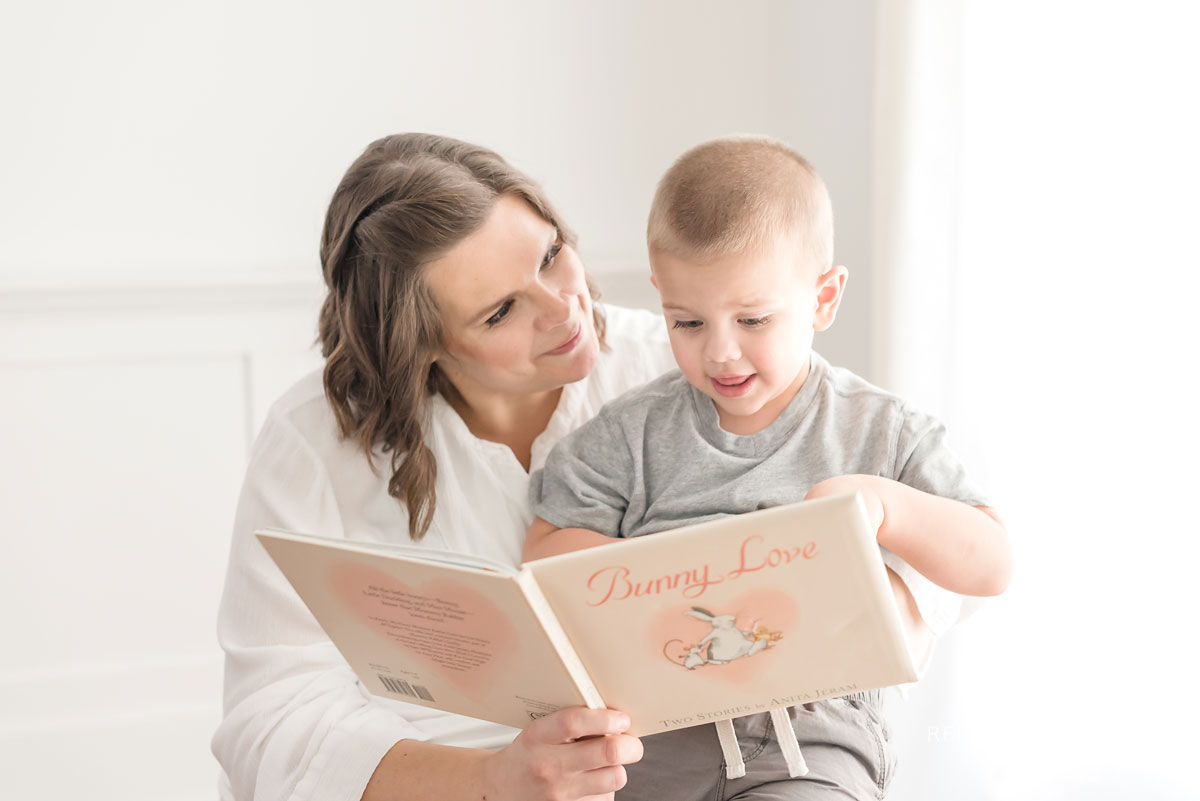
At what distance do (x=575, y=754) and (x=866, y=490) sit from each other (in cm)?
41

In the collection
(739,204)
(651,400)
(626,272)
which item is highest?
(739,204)

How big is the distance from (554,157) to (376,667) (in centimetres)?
203

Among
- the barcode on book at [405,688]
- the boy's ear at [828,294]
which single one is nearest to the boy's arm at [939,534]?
the boy's ear at [828,294]

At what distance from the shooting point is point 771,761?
136cm

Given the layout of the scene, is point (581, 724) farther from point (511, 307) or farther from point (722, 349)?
point (511, 307)

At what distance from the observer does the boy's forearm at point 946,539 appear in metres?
1.27


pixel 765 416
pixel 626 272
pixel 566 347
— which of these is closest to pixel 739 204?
pixel 765 416

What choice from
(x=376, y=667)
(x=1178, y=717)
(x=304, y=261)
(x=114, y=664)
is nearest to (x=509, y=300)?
(x=376, y=667)

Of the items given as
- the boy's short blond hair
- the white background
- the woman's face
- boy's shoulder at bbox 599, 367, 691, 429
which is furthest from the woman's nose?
the white background

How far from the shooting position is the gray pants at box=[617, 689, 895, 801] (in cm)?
136

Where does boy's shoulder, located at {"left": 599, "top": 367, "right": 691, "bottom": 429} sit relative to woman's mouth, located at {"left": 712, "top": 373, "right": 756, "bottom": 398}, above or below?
below

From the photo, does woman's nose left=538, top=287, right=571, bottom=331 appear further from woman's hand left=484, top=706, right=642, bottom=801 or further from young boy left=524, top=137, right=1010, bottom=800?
woman's hand left=484, top=706, right=642, bottom=801

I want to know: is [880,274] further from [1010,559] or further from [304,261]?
[304,261]

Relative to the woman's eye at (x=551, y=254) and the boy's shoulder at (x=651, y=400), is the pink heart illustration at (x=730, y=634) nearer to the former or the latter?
the boy's shoulder at (x=651, y=400)
